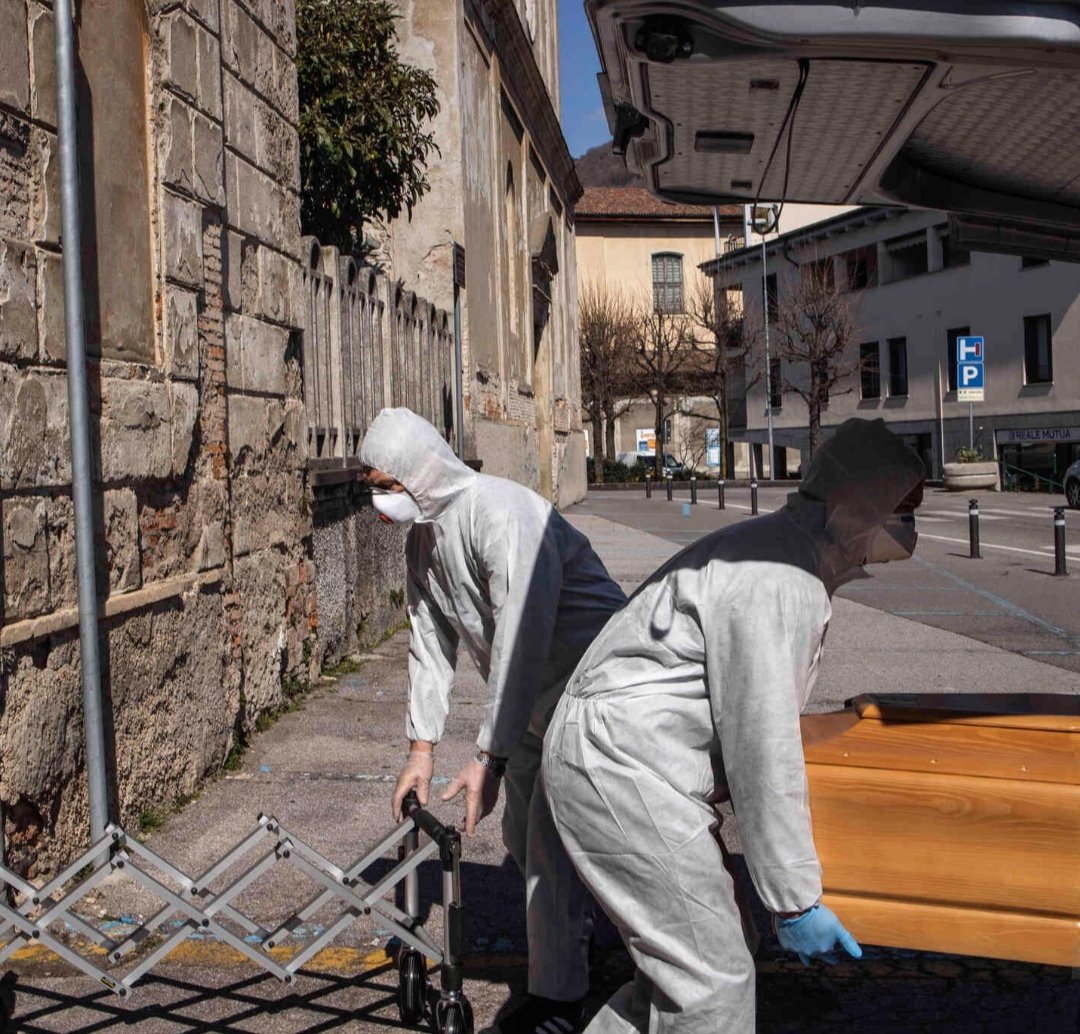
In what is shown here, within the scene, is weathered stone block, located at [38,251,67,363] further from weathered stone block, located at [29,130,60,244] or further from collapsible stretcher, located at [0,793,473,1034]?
collapsible stretcher, located at [0,793,473,1034]

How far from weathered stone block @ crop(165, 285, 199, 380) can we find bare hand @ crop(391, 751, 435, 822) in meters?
2.96

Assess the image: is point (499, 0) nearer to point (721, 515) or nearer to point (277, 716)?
point (721, 515)

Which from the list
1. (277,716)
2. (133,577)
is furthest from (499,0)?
(133,577)

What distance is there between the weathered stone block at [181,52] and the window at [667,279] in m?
57.6

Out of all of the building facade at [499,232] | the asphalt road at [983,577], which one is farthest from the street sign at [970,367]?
the building facade at [499,232]

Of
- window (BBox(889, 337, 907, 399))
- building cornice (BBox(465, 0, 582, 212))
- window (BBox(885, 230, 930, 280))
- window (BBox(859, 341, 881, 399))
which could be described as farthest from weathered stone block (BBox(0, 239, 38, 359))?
window (BBox(859, 341, 881, 399))

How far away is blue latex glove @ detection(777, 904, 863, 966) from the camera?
108 inches

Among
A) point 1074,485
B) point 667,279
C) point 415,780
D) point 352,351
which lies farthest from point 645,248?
point 415,780

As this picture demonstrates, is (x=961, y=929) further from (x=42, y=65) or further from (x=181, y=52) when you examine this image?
(x=181, y=52)

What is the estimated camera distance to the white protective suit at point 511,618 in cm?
368

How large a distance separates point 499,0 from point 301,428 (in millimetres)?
13806

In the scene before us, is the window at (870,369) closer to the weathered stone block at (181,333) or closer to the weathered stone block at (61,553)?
the weathered stone block at (181,333)

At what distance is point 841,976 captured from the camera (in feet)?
14.4

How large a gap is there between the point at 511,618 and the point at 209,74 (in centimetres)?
426
